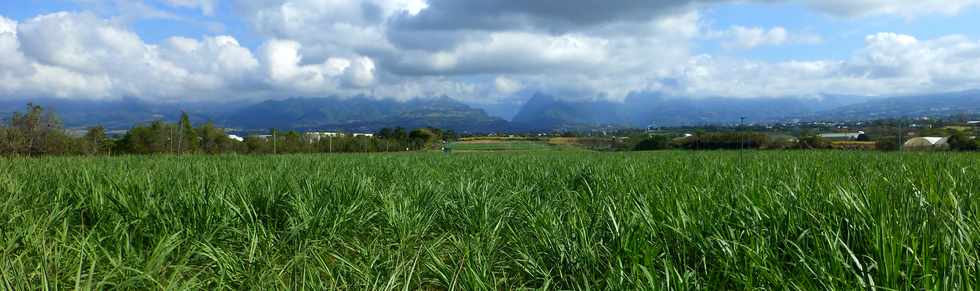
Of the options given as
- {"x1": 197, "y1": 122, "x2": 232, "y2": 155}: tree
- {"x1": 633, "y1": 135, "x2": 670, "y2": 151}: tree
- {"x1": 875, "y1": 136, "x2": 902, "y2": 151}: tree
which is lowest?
{"x1": 633, "y1": 135, "x2": 670, "y2": 151}: tree

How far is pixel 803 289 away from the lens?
5.14ft

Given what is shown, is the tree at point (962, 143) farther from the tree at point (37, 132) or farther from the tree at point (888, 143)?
the tree at point (37, 132)

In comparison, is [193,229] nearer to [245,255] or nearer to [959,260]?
[245,255]

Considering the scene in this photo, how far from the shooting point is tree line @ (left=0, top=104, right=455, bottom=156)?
25.9m

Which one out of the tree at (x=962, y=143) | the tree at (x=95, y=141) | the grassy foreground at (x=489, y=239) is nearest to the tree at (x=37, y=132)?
the tree at (x=95, y=141)

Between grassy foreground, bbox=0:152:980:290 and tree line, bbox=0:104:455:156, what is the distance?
1941 centimetres

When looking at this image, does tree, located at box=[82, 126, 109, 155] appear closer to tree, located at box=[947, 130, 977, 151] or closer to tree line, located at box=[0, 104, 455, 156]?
tree line, located at box=[0, 104, 455, 156]

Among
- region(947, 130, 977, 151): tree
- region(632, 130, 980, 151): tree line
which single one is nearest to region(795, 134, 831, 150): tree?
region(632, 130, 980, 151): tree line

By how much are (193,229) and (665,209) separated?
114 inches

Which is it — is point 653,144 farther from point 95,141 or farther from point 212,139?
point 95,141

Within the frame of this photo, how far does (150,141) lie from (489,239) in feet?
133

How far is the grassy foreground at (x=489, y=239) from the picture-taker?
6.14 feet

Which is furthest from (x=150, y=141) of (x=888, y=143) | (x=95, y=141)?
(x=888, y=143)

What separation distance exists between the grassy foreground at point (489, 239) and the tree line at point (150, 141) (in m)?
19.4
